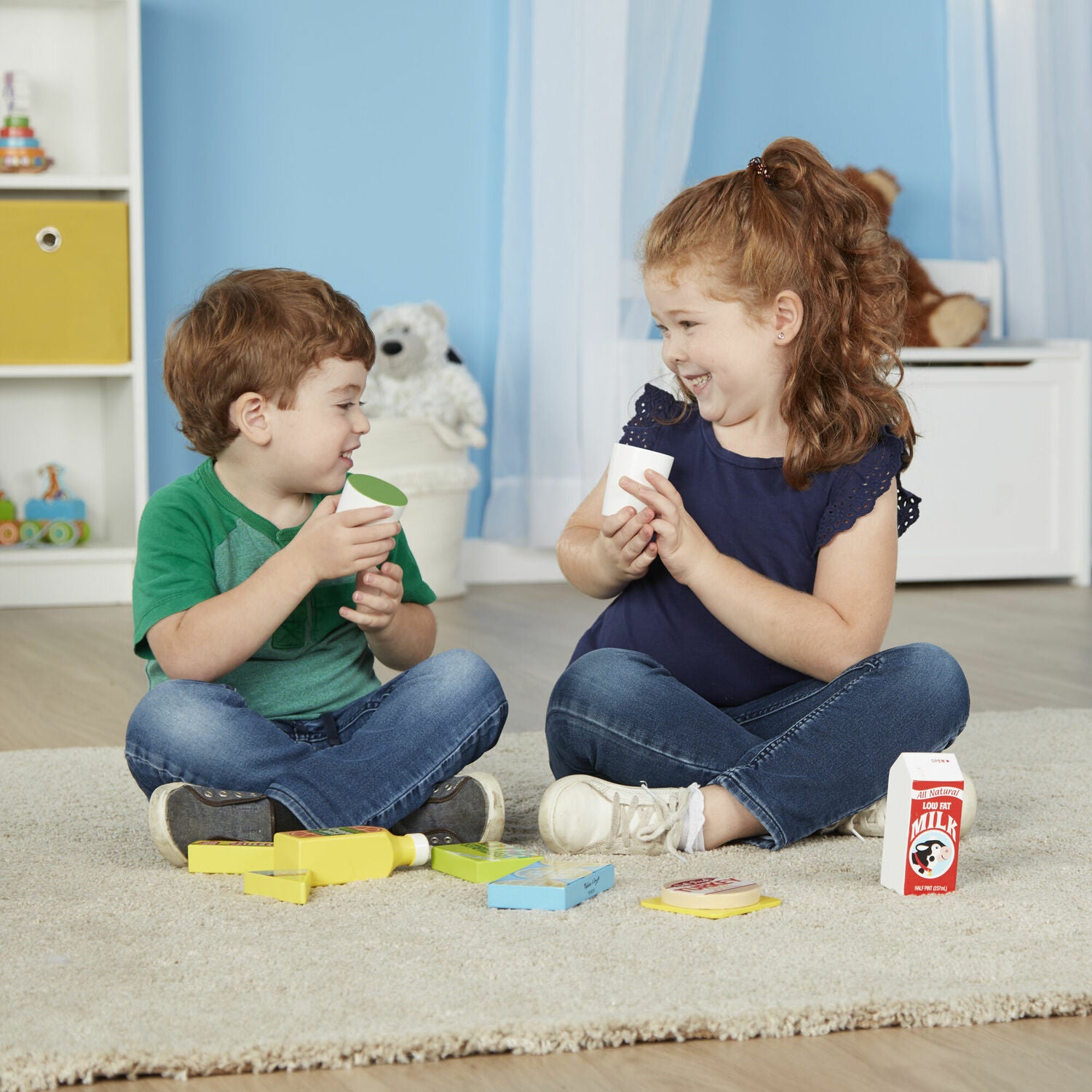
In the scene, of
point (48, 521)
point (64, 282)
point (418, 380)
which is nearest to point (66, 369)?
point (64, 282)

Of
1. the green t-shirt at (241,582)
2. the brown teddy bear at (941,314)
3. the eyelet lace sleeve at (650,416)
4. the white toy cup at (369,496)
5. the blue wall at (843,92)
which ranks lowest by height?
the green t-shirt at (241,582)

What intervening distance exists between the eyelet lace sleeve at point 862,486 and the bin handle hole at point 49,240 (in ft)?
6.04

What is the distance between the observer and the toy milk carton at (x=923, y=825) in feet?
3.10

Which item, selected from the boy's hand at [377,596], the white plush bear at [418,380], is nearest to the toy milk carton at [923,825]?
the boy's hand at [377,596]

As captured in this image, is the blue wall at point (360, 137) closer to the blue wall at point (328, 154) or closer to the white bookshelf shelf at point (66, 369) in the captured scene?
the blue wall at point (328, 154)

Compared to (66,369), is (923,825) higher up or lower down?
lower down

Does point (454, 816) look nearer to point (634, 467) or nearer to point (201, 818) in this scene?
point (201, 818)

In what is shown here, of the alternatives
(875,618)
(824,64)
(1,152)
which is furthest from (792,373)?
(824,64)

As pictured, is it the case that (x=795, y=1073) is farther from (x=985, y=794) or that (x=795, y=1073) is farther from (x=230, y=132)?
(x=230, y=132)

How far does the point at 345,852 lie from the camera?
973mm

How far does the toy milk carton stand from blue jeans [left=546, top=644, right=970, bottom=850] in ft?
0.32

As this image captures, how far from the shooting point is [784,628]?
1.10 m

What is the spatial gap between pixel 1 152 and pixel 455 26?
0.92 metres

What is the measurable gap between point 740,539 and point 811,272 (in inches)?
A: 8.6
